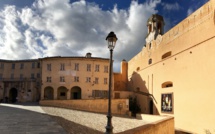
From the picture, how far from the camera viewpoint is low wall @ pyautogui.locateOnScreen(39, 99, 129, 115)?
21186mm

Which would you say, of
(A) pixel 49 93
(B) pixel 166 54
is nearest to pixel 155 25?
(B) pixel 166 54

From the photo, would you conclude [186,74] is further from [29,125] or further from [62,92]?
[62,92]

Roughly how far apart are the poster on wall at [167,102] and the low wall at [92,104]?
5627 millimetres

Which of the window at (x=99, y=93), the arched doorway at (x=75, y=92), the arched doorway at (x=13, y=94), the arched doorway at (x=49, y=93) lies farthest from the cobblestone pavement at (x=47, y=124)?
the arched doorway at (x=13, y=94)

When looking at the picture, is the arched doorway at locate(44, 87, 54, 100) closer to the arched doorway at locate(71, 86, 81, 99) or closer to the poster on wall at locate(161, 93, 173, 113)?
the arched doorway at locate(71, 86, 81, 99)

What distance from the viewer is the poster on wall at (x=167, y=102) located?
1833 cm

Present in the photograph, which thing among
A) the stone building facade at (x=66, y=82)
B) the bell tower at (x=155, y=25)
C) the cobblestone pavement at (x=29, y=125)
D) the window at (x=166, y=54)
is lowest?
the cobblestone pavement at (x=29, y=125)

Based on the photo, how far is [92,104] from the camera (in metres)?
22.2

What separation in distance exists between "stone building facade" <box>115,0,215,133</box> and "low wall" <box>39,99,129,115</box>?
3008 mm

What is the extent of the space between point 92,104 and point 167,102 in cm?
882

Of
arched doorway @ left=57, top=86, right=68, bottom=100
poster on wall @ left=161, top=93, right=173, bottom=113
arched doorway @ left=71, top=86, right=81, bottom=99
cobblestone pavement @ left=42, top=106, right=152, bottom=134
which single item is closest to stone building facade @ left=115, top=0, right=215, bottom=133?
poster on wall @ left=161, top=93, right=173, bottom=113

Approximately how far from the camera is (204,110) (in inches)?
542

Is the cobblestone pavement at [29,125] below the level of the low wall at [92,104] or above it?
above

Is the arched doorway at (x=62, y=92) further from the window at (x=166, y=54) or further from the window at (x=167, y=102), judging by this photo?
the window at (x=166, y=54)
